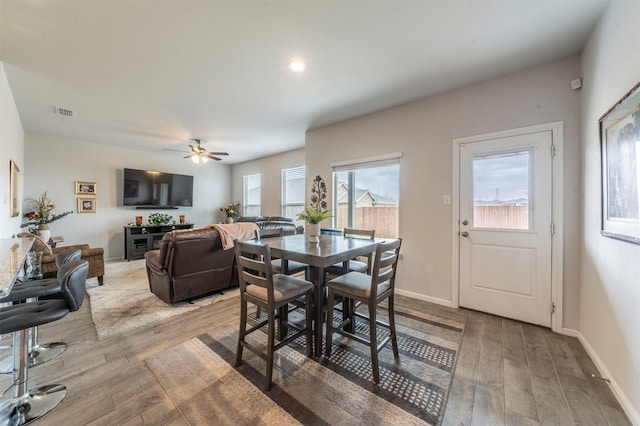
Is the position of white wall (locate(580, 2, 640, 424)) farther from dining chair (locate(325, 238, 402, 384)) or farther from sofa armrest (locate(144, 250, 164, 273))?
sofa armrest (locate(144, 250, 164, 273))

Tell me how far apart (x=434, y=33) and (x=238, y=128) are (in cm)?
347

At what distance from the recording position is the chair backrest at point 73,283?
1.42 m

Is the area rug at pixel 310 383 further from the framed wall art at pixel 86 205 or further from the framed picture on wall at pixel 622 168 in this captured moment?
the framed wall art at pixel 86 205

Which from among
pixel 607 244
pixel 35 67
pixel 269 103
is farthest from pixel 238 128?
pixel 607 244

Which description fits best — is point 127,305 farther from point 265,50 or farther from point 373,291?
point 265,50

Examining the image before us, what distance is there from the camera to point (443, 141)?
9.97 feet

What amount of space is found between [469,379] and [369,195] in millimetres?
2578

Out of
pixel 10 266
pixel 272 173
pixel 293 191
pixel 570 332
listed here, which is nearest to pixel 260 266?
pixel 10 266

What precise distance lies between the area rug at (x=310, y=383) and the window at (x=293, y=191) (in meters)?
3.97

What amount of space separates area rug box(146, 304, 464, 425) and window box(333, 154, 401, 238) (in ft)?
5.72

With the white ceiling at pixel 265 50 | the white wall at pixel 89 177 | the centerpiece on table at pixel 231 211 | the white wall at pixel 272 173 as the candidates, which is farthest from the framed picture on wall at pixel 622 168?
the white wall at pixel 89 177

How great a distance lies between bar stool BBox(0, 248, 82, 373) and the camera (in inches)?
63.6

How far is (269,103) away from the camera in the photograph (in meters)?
3.42

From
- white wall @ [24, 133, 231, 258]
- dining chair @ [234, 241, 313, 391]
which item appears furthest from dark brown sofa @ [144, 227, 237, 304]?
white wall @ [24, 133, 231, 258]
